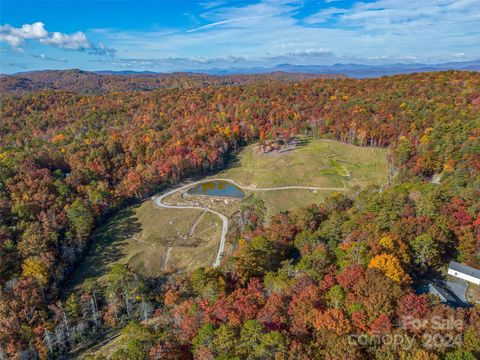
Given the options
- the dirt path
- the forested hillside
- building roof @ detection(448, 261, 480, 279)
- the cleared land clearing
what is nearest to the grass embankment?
the forested hillside

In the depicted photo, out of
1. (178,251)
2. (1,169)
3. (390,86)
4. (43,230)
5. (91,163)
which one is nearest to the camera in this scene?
(178,251)

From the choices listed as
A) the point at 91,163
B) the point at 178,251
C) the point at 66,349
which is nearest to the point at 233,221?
the point at 178,251

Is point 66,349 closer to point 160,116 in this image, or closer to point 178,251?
point 178,251

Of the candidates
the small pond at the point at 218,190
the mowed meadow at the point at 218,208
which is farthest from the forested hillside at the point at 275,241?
the small pond at the point at 218,190

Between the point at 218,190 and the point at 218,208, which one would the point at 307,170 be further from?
the point at 218,208

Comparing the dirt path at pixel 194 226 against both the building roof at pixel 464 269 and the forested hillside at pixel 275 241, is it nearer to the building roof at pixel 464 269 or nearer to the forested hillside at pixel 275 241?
the forested hillside at pixel 275 241

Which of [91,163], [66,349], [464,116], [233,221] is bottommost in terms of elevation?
[66,349]

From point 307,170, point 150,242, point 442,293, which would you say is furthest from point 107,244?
point 442,293
